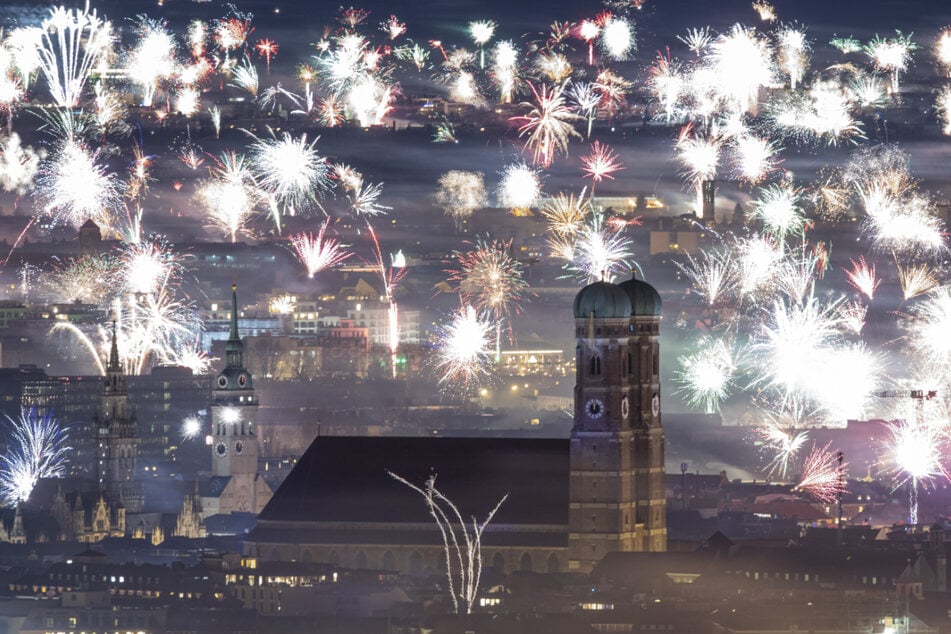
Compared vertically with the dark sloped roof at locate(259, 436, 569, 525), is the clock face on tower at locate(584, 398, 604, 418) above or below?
above

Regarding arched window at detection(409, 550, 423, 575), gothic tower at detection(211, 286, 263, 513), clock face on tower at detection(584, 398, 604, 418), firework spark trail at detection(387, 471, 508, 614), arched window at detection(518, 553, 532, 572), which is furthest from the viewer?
gothic tower at detection(211, 286, 263, 513)

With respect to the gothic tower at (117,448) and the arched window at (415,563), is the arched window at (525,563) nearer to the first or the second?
→ the arched window at (415,563)

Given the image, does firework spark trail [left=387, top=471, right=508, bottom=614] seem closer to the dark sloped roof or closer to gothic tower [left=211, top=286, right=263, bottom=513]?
the dark sloped roof

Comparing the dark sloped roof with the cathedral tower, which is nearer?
the dark sloped roof

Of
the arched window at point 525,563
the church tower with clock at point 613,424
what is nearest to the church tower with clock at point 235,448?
the arched window at point 525,563

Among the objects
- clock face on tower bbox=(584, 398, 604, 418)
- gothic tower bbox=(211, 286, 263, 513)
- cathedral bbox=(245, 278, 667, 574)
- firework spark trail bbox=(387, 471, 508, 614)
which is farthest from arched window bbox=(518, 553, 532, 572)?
gothic tower bbox=(211, 286, 263, 513)

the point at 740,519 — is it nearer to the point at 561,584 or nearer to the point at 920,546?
the point at 920,546

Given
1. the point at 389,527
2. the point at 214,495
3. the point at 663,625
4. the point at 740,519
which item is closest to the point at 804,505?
the point at 740,519

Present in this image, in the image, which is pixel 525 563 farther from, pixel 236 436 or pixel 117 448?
pixel 117 448
